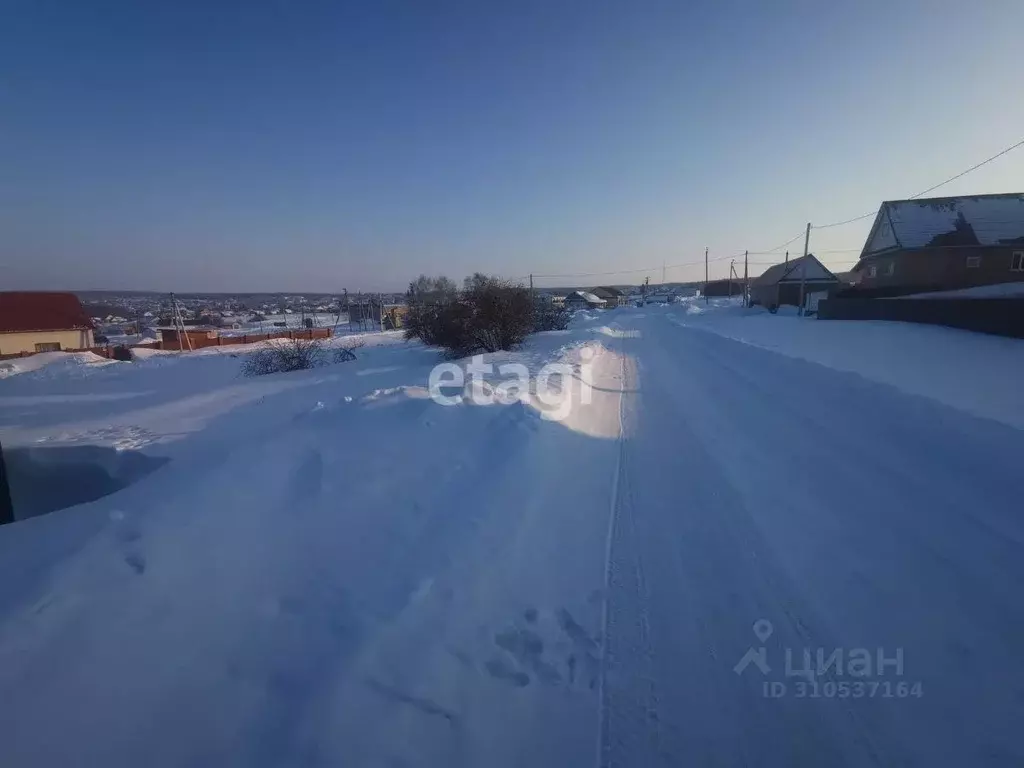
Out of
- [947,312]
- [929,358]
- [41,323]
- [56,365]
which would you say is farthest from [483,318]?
[41,323]

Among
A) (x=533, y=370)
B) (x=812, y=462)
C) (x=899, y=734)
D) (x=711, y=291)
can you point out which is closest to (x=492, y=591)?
(x=899, y=734)

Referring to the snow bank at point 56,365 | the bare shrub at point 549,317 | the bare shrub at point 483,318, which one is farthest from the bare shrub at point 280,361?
the bare shrub at point 549,317

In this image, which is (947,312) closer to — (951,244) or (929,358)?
(929,358)

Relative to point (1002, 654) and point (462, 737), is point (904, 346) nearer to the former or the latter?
point (1002, 654)

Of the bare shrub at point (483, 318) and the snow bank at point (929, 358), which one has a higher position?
the bare shrub at point (483, 318)

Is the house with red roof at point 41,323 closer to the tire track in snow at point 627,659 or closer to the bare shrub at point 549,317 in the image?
the bare shrub at point 549,317

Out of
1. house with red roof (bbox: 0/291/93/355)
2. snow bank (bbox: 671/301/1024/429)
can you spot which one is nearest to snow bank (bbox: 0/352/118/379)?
house with red roof (bbox: 0/291/93/355)
